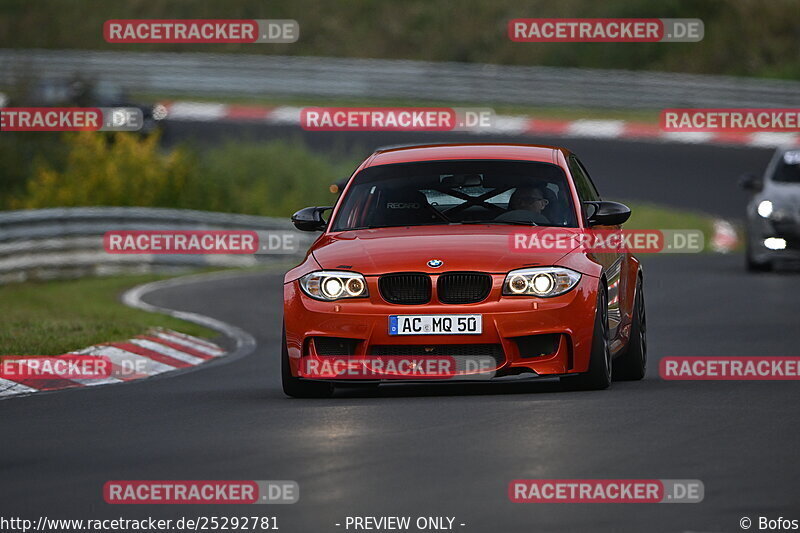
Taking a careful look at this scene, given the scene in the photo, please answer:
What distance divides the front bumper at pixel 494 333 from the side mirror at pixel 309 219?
4.05 feet

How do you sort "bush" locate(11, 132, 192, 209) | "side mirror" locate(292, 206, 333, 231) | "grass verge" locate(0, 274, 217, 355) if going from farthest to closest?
"bush" locate(11, 132, 192, 209) < "grass verge" locate(0, 274, 217, 355) < "side mirror" locate(292, 206, 333, 231)

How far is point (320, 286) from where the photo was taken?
1108 centimetres

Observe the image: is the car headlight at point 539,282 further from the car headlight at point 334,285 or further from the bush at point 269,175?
the bush at point 269,175

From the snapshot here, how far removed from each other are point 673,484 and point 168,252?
2114 centimetres

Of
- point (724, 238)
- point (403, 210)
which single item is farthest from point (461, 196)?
point (724, 238)

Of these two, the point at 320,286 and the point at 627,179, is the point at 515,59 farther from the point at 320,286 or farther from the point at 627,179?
the point at 320,286

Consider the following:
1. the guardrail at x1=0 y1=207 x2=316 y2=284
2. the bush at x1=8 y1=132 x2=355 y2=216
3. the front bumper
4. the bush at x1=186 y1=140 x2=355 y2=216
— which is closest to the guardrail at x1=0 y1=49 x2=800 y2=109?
the bush at x1=186 y1=140 x2=355 y2=216

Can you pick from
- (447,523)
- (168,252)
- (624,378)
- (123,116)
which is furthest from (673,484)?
(123,116)

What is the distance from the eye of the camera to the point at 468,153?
484 inches

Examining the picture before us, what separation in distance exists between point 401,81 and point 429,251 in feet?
111

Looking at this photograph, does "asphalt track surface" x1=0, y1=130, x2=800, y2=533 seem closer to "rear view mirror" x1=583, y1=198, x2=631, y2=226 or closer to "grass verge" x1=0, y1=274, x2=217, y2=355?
"rear view mirror" x1=583, y1=198, x2=631, y2=226

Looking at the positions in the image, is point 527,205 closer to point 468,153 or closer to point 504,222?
point 504,222

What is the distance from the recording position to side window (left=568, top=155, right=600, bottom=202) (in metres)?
12.3

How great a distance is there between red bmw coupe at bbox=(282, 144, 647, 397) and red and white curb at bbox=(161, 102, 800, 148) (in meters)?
24.1
